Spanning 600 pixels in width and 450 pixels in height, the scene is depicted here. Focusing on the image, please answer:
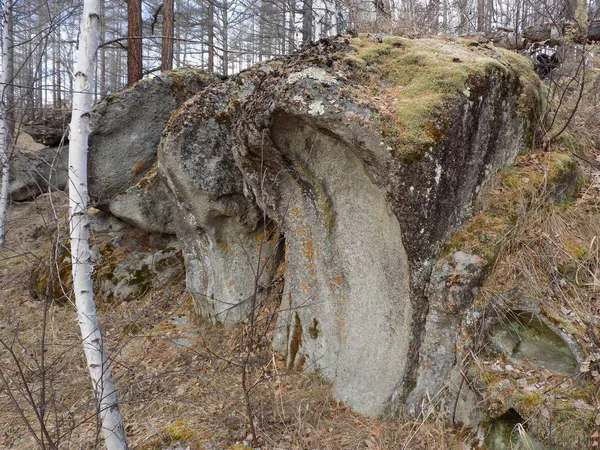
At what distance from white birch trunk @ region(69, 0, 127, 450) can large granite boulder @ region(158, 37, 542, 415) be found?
53.7 inches

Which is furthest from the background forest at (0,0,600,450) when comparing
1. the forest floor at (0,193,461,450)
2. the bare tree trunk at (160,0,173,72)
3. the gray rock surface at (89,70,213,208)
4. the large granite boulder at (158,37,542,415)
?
the bare tree trunk at (160,0,173,72)

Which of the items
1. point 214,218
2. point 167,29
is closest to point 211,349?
point 214,218

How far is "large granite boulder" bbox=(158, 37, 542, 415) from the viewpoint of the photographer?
131 inches

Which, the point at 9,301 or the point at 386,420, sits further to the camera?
the point at 9,301

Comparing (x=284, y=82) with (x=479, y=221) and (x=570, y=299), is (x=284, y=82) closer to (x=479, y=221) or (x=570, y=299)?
(x=479, y=221)

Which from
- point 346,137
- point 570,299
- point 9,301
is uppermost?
point 346,137

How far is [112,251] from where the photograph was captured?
24.0 ft

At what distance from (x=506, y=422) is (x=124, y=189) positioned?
684 cm

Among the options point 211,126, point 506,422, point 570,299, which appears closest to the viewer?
point 506,422

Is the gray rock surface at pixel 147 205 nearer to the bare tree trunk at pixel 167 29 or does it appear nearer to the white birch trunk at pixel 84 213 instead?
the white birch trunk at pixel 84 213

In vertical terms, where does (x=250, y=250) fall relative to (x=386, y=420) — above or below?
above

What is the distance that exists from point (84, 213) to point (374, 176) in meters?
2.39

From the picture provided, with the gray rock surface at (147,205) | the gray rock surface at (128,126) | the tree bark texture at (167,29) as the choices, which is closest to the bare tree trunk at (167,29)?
the tree bark texture at (167,29)

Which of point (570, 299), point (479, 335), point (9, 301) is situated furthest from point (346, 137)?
point (9, 301)
